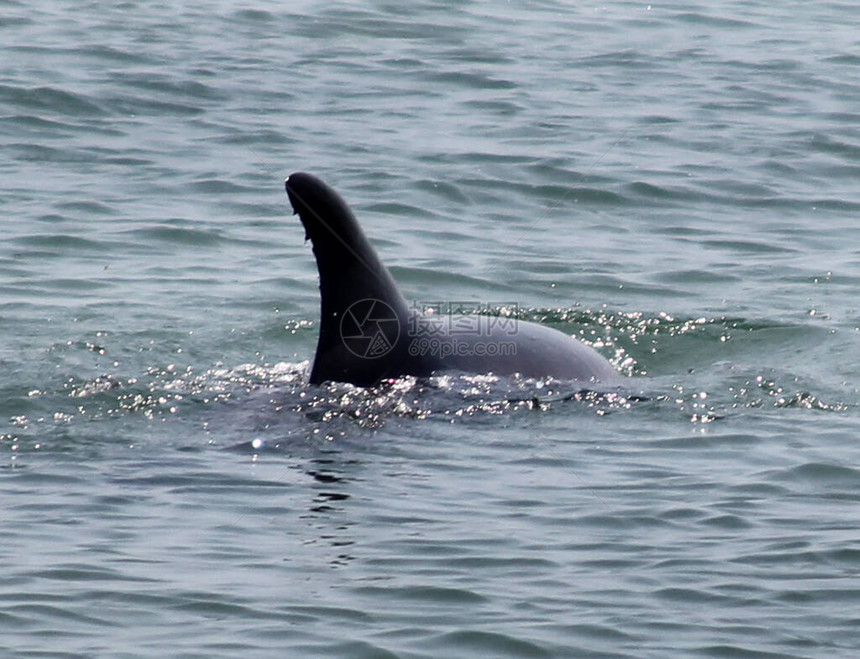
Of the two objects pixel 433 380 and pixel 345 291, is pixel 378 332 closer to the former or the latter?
pixel 345 291

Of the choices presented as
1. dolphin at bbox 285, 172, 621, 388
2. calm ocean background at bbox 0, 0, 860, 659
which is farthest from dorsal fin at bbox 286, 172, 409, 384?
calm ocean background at bbox 0, 0, 860, 659

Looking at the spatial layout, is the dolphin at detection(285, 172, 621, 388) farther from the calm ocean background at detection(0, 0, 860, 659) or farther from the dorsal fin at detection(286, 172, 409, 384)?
the calm ocean background at detection(0, 0, 860, 659)

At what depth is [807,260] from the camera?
592 inches

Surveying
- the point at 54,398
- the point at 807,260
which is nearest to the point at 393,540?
the point at 54,398

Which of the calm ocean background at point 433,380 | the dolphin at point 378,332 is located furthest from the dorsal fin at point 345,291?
the calm ocean background at point 433,380

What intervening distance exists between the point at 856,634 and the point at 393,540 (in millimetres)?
2210

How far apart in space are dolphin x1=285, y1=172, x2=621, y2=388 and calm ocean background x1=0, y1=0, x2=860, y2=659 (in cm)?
16

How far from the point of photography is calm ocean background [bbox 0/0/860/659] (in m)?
6.92

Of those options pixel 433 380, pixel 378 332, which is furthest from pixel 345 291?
pixel 433 380

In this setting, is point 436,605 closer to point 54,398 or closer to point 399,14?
point 54,398

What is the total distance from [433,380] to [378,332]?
47 cm

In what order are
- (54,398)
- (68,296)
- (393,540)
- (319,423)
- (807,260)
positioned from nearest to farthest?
1. (393,540)
2. (319,423)
3. (54,398)
4. (68,296)
5. (807,260)

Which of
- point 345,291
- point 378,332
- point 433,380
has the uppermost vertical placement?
point 345,291

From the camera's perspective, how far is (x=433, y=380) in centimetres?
964
